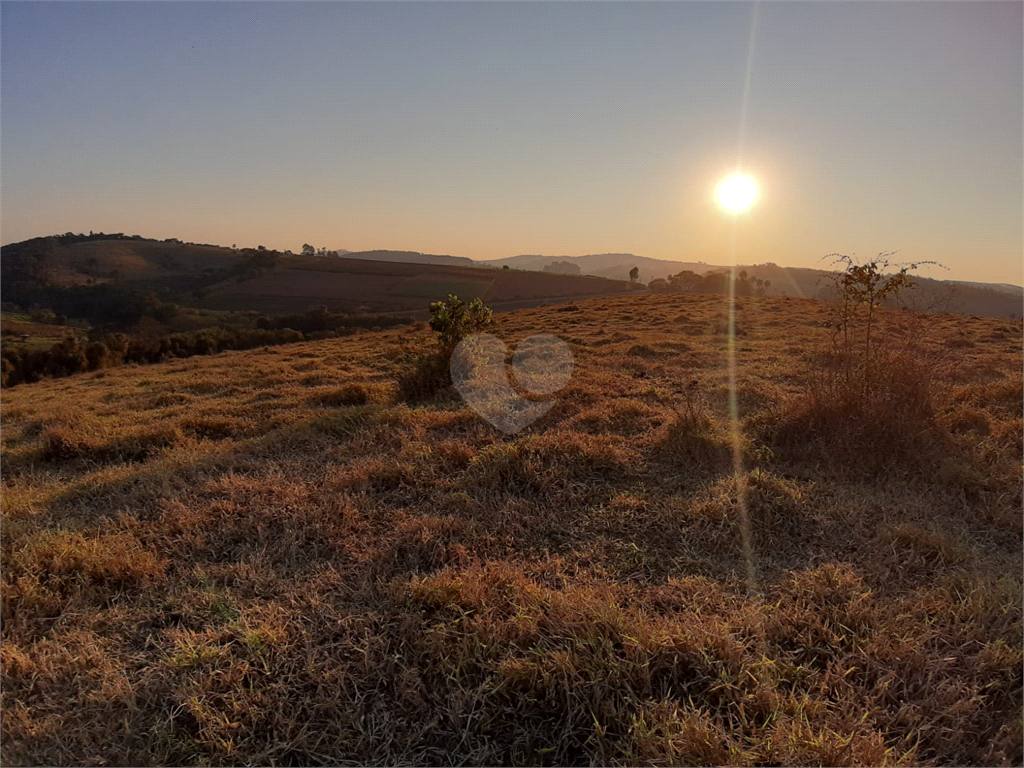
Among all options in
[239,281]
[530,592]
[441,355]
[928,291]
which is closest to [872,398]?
[928,291]

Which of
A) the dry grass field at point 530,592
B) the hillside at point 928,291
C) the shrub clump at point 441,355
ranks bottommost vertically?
the dry grass field at point 530,592

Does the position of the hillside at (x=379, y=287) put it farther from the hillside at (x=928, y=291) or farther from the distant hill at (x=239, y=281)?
the hillside at (x=928, y=291)

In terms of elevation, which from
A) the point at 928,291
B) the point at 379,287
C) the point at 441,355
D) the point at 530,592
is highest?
the point at 379,287

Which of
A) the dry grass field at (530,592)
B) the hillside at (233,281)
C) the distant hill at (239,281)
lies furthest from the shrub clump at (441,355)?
the distant hill at (239,281)

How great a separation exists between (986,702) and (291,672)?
2.74m

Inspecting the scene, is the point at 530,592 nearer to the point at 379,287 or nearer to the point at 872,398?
the point at 872,398

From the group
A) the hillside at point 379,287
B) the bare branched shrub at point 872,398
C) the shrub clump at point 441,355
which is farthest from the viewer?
the hillside at point 379,287

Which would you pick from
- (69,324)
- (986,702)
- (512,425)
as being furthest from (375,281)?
(986,702)

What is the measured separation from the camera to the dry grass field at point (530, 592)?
1934 mm

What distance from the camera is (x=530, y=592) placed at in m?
2.60

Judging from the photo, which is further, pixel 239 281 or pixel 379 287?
pixel 239 281

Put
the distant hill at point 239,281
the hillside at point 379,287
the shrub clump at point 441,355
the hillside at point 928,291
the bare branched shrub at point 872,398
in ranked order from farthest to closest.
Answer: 1. the hillside at point 379,287
2. the distant hill at point 239,281
3. the shrub clump at point 441,355
4. the hillside at point 928,291
5. the bare branched shrub at point 872,398

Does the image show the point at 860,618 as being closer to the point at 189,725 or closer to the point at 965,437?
the point at 189,725

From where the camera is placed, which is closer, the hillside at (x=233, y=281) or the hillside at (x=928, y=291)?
the hillside at (x=928, y=291)
